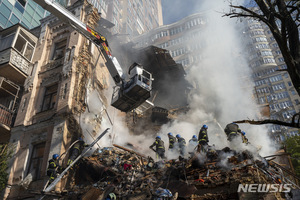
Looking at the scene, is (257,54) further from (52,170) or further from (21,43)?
(52,170)

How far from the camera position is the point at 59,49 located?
53.2ft

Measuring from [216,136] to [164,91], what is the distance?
821cm

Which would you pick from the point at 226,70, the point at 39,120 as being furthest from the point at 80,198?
the point at 226,70

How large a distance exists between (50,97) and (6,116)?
9.03ft

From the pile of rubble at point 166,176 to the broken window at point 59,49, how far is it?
7914 millimetres

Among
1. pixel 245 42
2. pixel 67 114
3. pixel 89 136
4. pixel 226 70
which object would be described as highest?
pixel 245 42

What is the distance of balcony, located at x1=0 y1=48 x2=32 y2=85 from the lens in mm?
13977

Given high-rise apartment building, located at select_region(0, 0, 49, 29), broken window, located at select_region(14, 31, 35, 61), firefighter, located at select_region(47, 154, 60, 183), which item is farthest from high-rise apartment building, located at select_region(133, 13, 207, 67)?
firefighter, located at select_region(47, 154, 60, 183)

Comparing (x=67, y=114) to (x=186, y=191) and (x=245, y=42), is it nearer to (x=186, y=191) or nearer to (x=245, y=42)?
(x=186, y=191)

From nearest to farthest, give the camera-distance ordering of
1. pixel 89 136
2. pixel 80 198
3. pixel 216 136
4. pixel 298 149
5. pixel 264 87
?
pixel 80 198, pixel 89 136, pixel 216 136, pixel 298 149, pixel 264 87

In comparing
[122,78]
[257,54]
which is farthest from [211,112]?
[257,54]

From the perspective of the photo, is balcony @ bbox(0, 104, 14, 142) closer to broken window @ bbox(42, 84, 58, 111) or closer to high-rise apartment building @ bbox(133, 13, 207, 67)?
broken window @ bbox(42, 84, 58, 111)

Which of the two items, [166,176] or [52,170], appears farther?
[52,170]

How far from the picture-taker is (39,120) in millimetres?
13039
